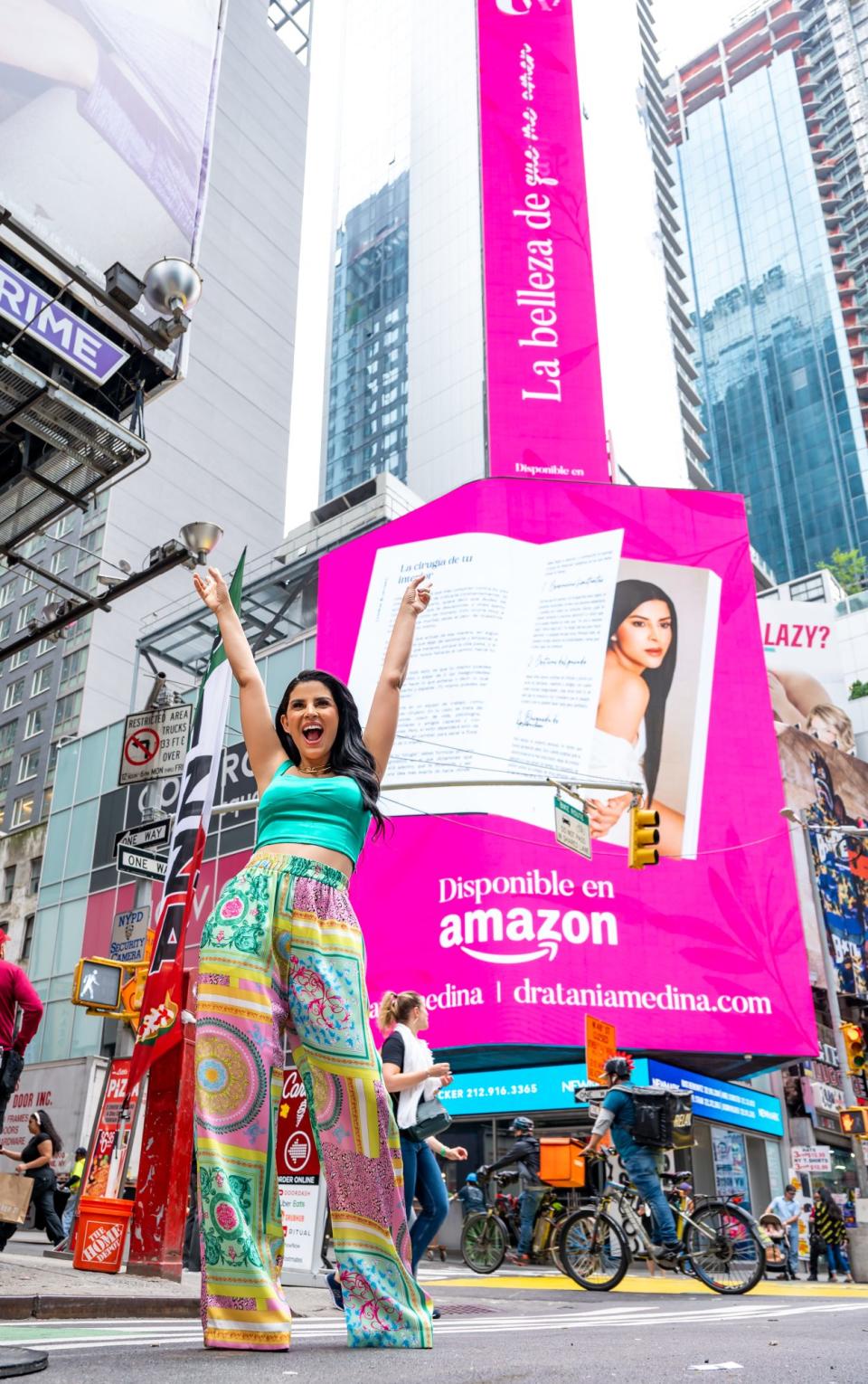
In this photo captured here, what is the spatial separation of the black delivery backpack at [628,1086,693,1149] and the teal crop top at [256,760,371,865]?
5732 millimetres

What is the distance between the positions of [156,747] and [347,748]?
1207 centimetres

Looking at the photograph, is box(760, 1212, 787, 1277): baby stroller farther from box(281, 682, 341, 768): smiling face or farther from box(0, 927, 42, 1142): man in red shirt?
box(281, 682, 341, 768): smiling face

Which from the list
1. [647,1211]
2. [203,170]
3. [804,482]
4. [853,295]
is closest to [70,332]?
→ [203,170]

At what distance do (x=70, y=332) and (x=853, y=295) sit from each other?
365 ft

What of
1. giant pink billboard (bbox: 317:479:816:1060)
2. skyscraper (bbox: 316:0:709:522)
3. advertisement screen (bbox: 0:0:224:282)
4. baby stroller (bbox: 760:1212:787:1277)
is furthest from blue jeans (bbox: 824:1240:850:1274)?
skyscraper (bbox: 316:0:709:522)

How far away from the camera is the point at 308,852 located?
280 cm

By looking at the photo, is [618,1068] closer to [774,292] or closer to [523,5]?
[523,5]

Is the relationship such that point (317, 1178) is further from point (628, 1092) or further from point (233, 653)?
point (233, 653)

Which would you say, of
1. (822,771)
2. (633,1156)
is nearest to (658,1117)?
(633,1156)

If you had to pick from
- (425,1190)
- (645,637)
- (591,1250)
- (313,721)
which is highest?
(645,637)

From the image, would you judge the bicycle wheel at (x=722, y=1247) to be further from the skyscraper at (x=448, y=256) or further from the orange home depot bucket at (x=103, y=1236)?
the skyscraper at (x=448, y=256)

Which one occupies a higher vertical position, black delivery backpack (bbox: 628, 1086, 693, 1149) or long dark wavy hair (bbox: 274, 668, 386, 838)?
long dark wavy hair (bbox: 274, 668, 386, 838)

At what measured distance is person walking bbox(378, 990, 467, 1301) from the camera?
18.2 feet

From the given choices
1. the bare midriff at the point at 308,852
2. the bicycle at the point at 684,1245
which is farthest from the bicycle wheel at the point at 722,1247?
the bare midriff at the point at 308,852
